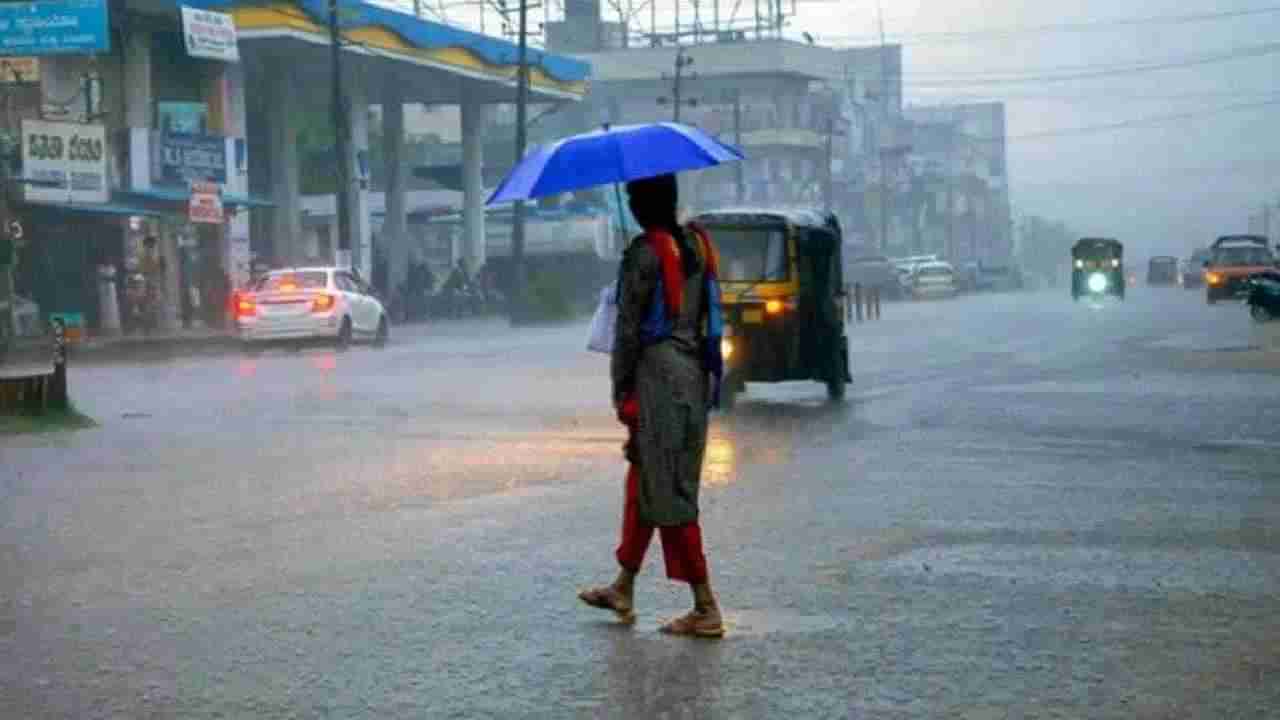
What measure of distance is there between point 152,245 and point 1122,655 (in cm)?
4550

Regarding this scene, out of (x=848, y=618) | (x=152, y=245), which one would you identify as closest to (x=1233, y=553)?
(x=848, y=618)

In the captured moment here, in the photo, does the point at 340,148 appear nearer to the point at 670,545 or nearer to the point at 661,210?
the point at 661,210

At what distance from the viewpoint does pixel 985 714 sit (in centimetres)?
657

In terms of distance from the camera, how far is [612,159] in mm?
8586

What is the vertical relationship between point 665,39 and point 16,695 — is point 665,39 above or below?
above

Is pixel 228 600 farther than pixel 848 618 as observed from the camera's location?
Yes

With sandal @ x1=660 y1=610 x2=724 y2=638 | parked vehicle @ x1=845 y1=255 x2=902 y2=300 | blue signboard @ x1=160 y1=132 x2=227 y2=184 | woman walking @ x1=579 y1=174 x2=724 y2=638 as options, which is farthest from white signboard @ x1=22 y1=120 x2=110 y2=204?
parked vehicle @ x1=845 y1=255 x2=902 y2=300

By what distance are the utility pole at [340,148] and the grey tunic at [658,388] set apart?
44489mm

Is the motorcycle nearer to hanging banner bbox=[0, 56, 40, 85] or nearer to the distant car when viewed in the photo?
hanging banner bbox=[0, 56, 40, 85]

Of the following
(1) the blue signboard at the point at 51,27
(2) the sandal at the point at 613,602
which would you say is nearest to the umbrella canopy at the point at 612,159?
(2) the sandal at the point at 613,602

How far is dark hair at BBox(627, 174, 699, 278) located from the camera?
8.14 metres

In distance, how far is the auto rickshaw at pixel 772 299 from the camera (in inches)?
852

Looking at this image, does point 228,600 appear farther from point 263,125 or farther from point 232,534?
point 263,125

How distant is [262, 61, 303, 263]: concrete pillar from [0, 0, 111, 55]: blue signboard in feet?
57.5
